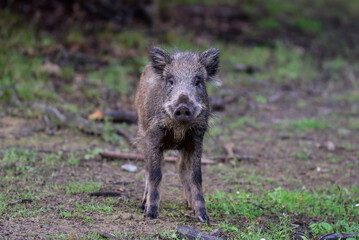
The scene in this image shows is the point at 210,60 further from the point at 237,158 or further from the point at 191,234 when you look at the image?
the point at 237,158

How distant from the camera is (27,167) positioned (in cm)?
677

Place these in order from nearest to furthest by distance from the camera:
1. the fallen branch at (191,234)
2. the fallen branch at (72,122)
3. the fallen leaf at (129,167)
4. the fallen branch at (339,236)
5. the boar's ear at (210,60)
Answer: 1. the fallen branch at (191,234)
2. the fallen branch at (339,236)
3. the boar's ear at (210,60)
4. the fallen leaf at (129,167)
5. the fallen branch at (72,122)

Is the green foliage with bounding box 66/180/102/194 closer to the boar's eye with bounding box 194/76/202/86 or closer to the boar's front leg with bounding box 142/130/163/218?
the boar's front leg with bounding box 142/130/163/218

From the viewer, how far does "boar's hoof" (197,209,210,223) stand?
5.49 m

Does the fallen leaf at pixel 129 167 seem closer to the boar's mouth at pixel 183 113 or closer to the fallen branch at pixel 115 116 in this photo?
the fallen branch at pixel 115 116

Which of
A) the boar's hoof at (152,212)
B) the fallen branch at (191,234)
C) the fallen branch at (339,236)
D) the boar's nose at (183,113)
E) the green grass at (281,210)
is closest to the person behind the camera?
the fallen branch at (191,234)

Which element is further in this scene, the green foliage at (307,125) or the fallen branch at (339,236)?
the green foliage at (307,125)

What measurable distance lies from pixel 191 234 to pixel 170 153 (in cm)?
298

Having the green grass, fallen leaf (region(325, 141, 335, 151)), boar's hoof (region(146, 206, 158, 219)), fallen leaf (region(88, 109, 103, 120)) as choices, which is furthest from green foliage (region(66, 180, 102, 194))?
fallen leaf (region(325, 141, 335, 151))

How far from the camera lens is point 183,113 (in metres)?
5.17

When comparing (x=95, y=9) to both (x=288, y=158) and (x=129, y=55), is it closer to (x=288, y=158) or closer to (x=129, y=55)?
(x=129, y=55)

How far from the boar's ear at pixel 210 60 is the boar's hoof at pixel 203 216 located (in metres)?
1.67

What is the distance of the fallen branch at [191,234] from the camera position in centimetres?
485

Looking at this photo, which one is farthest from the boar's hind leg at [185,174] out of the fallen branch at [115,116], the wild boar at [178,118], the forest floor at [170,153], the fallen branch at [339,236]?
the fallen branch at [115,116]
